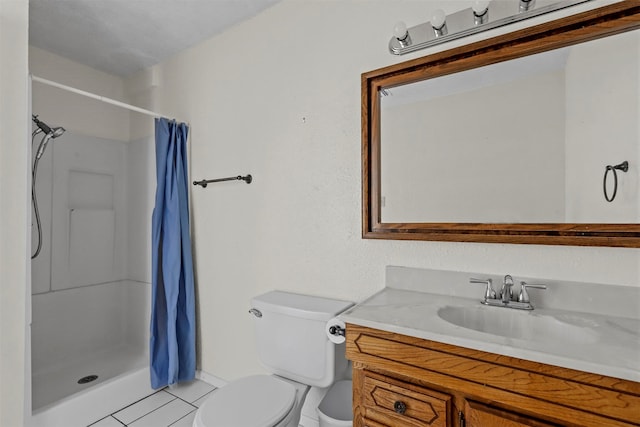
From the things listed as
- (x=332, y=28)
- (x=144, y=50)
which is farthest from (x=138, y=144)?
(x=332, y=28)

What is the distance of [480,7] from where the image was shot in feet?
3.93

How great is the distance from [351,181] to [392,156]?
0.79ft

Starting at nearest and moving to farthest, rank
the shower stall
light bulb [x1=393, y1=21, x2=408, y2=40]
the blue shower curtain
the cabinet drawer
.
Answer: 1. the cabinet drawer
2. light bulb [x1=393, y1=21, x2=408, y2=40]
3. the blue shower curtain
4. the shower stall

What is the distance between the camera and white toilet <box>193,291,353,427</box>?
1225 mm

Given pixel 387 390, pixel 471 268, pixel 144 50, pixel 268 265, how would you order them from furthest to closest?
pixel 144 50
pixel 268 265
pixel 471 268
pixel 387 390

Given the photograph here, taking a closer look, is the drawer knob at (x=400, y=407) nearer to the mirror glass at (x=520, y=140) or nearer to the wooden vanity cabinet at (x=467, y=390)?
the wooden vanity cabinet at (x=467, y=390)

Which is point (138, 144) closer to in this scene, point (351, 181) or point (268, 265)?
point (268, 265)

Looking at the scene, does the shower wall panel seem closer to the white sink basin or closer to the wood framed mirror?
the wood framed mirror

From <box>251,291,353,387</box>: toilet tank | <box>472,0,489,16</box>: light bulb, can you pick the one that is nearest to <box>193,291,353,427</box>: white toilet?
<box>251,291,353,387</box>: toilet tank

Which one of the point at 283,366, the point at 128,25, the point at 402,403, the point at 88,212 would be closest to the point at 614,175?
the point at 402,403

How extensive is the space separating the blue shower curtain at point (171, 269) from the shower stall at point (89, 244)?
0.73ft

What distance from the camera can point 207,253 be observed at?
86.3 inches

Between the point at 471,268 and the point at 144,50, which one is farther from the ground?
the point at 144,50

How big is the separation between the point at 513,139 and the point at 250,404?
149 cm
